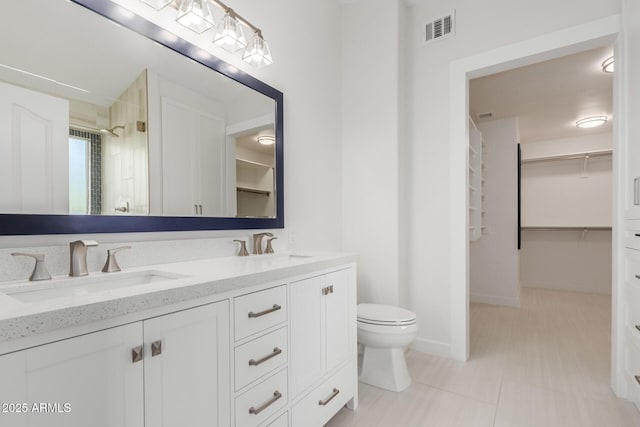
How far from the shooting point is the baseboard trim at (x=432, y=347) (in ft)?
8.11

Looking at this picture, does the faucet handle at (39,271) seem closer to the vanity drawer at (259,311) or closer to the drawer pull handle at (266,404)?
the vanity drawer at (259,311)

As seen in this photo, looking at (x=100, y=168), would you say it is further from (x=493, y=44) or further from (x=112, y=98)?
(x=493, y=44)

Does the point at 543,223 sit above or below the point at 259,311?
above

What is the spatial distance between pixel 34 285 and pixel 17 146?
45 centimetres

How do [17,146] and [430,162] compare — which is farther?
[430,162]

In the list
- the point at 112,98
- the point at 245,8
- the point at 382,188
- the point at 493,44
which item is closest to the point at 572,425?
the point at 382,188

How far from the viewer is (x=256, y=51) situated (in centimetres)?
178

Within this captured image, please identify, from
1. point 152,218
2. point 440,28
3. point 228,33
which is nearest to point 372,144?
point 440,28

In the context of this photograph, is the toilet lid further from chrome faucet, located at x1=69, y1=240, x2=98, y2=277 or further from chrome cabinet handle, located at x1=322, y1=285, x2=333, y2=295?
chrome faucet, located at x1=69, y1=240, x2=98, y2=277

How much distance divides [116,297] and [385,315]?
1.62m

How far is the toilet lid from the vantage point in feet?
6.33

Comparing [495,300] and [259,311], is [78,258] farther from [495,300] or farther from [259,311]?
[495,300]

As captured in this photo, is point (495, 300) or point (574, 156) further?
point (574, 156)

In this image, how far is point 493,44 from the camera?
7.61 feet
